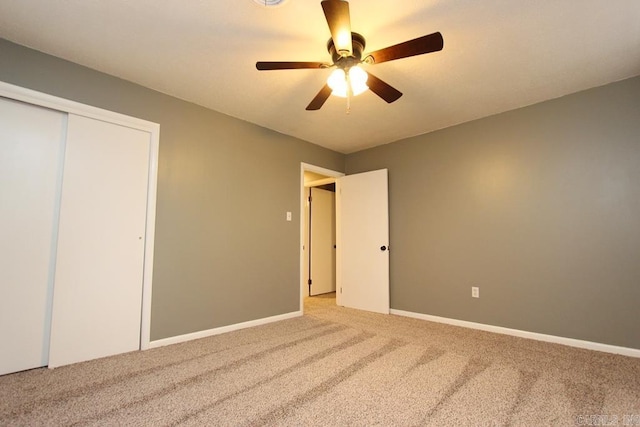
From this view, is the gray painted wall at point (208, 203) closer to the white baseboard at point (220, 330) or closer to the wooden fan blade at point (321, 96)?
the white baseboard at point (220, 330)

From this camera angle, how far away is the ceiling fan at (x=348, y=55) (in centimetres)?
156

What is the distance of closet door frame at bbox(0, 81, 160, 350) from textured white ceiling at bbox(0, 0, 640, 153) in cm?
35

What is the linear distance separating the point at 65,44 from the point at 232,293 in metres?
2.52

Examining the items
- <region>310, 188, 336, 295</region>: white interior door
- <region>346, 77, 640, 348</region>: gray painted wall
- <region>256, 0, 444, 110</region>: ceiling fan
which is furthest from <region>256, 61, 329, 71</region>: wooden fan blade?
<region>310, 188, 336, 295</region>: white interior door

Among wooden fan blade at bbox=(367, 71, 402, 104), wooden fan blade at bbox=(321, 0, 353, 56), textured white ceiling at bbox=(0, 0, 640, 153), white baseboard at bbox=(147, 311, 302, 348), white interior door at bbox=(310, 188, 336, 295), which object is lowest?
white baseboard at bbox=(147, 311, 302, 348)

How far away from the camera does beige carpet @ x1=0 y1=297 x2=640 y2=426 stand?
5.25 ft

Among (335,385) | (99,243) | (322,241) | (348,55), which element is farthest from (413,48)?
(322,241)

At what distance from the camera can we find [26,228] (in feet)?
7.18

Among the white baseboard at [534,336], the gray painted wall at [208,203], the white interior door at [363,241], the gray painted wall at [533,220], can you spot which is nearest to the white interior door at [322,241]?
the white interior door at [363,241]

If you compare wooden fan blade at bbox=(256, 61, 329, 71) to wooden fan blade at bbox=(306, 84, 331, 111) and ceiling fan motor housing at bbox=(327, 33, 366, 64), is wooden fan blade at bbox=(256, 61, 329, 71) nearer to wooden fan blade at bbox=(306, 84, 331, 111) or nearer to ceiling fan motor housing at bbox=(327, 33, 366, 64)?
ceiling fan motor housing at bbox=(327, 33, 366, 64)

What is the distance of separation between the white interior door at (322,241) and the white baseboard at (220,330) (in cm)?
165

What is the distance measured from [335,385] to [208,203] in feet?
6.90

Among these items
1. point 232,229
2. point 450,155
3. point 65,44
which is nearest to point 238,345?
point 232,229

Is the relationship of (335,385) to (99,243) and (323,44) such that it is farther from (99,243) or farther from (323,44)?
(323,44)
